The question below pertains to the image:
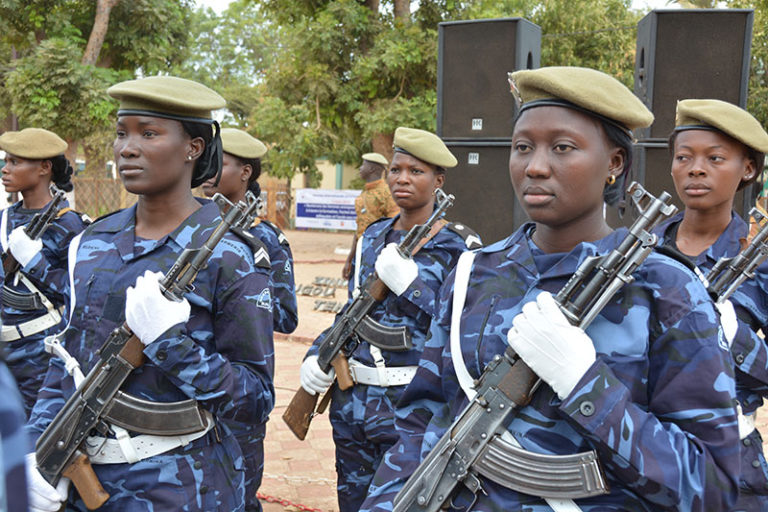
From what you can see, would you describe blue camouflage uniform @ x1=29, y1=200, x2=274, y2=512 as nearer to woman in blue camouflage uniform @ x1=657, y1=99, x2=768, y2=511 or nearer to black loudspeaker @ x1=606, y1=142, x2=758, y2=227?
woman in blue camouflage uniform @ x1=657, y1=99, x2=768, y2=511

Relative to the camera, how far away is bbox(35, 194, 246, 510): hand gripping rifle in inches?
82.0

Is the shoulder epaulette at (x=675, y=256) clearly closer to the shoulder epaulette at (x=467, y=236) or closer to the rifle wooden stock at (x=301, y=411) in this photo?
the shoulder epaulette at (x=467, y=236)

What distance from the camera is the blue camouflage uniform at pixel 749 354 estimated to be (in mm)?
2498

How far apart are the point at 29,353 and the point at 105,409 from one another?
222 centimetres

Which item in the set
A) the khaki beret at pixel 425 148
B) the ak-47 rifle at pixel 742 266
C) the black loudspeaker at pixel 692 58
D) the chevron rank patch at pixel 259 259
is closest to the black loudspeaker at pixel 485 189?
the black loudspeaker at pixel 692 58

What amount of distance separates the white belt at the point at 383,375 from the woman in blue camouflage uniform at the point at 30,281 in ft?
5.67

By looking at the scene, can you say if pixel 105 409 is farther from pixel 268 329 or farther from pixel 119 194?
pixel 119 194

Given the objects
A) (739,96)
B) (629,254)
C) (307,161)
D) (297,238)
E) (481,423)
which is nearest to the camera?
(629,254)

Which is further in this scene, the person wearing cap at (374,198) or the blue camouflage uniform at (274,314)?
the person wearing cap at (374,198)

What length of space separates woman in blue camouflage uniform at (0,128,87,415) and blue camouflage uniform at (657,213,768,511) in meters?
3.29

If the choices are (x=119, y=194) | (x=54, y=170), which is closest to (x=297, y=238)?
(x=119, y=194)

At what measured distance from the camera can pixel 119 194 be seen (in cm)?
1859

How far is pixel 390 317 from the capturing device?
11.2 ft

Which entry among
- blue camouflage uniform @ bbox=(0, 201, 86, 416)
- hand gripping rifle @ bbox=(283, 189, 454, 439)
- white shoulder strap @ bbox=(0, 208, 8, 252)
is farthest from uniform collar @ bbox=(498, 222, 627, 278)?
white shoulder strap @ bbox=(0, 208, 8, 252)
